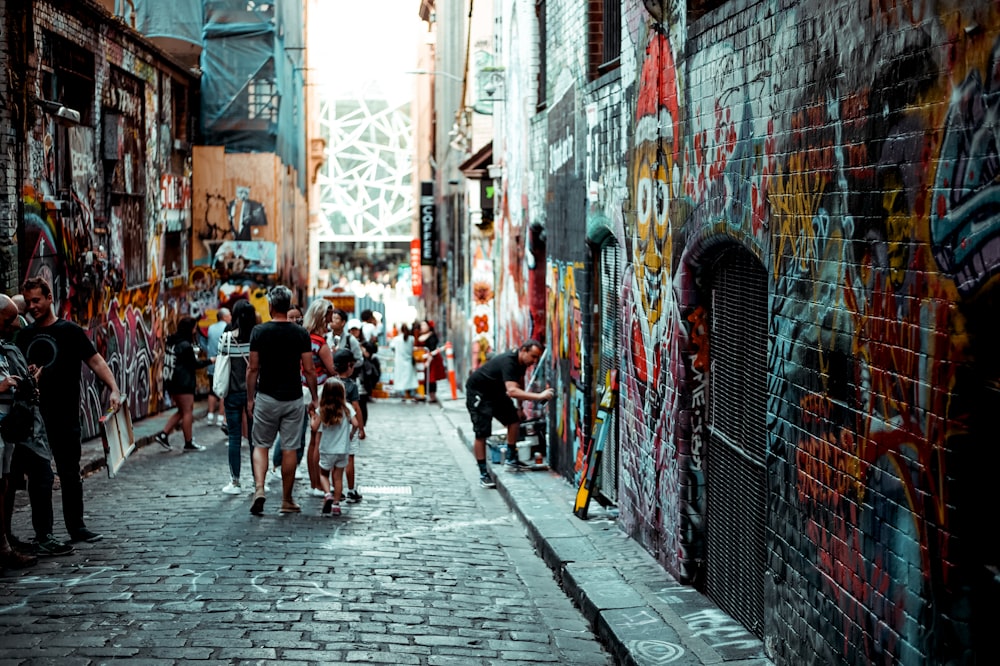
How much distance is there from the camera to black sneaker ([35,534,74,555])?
28.3 ft

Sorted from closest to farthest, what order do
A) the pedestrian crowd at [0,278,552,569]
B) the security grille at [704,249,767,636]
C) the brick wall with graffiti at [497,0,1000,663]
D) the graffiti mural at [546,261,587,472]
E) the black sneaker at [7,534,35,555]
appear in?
Answer: the brick wall with graffiti at [497,0,1000,663] → the security grille at [704,249,767,636] → the pedestrian crowd at [0,278,552,569] → the black sneaker at [7,534,35,555] → the graffiti mural at [546,261,587,472]

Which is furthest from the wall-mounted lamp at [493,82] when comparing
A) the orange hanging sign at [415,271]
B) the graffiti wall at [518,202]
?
the orange hanging sign at [415,271]

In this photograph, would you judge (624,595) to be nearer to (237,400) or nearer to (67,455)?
(67,455)

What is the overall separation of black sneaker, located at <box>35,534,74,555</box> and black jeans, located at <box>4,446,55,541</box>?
1.1 inches

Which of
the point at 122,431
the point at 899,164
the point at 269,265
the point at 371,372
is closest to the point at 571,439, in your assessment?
the point at 122,431

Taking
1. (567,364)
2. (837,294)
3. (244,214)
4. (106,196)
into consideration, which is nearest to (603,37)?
(567,364)

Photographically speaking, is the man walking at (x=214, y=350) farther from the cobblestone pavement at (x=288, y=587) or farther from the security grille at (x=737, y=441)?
the security grille at (x=737, y=441)

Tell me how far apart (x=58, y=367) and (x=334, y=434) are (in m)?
2.64

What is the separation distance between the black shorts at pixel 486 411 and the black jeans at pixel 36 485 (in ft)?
17.0

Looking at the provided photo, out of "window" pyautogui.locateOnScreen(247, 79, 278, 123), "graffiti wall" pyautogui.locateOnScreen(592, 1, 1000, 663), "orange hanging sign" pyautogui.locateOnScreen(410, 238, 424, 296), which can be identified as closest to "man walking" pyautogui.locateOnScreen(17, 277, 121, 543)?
"graffiti wall" pyautogui.locateOnScreen(592, 1, 1000, 663)

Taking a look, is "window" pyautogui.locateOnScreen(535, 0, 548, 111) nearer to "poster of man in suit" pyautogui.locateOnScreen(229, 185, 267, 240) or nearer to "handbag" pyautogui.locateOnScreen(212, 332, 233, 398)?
"handbag" pyautogui.locateOnScreen(212, 332, 233, 398)

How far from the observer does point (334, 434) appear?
10.7m

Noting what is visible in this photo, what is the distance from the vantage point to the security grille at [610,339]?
1070 cm

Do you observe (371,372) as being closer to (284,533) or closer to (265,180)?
(265,180)
